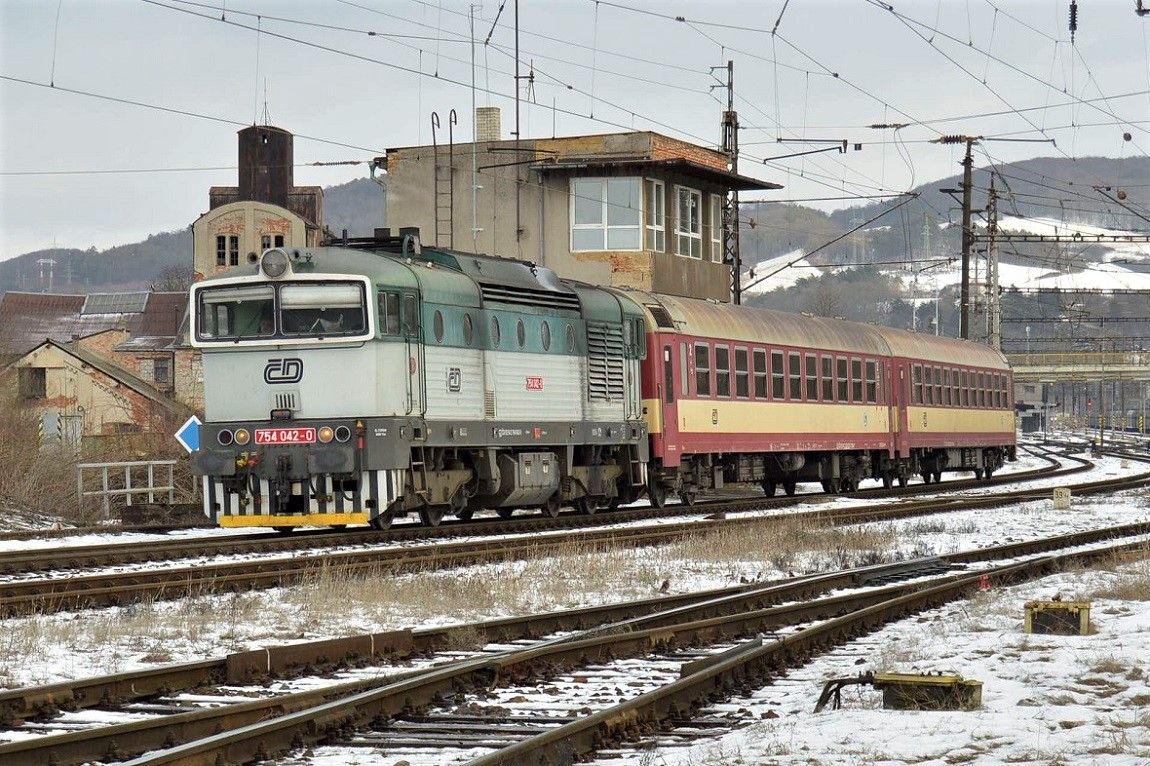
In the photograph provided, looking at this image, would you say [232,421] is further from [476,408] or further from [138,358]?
[138,358]

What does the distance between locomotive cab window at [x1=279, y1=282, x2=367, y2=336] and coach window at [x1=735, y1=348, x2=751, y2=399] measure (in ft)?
41.1

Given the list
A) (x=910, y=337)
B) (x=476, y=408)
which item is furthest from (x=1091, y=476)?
(x=476, y=408)

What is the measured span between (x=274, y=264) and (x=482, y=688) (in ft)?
41.4

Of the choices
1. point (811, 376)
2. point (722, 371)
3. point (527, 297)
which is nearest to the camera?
point (527, 297)

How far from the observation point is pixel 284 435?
21.7 metres

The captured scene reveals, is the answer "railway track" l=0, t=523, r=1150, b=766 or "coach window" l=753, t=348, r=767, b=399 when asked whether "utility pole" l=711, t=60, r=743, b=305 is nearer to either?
"coach window" l=753, t=348, r=767, b=399

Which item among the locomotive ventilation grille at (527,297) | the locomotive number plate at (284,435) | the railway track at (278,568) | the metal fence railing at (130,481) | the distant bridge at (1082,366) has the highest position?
the distant bridge at (1082,366)

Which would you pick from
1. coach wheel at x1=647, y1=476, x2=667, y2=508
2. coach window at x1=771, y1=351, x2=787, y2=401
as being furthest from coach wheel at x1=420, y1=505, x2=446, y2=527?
coach window at x1=771, y1=351, x2=787, y2=401

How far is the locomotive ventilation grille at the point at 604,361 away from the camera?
89.4 feet

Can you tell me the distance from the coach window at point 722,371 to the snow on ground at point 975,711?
1702 centimetres

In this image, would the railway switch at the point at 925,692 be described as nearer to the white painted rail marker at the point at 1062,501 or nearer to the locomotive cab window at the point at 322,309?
the locomotive cab window at the point at 322,309

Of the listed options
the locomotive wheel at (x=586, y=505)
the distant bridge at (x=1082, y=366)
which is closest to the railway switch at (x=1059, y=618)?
the locomotive wheel at (x=586, y=505)

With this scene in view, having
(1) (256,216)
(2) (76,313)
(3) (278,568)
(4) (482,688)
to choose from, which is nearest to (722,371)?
(3) (278,568)

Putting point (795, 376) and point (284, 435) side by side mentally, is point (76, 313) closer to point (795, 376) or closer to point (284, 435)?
point (795, 376)
